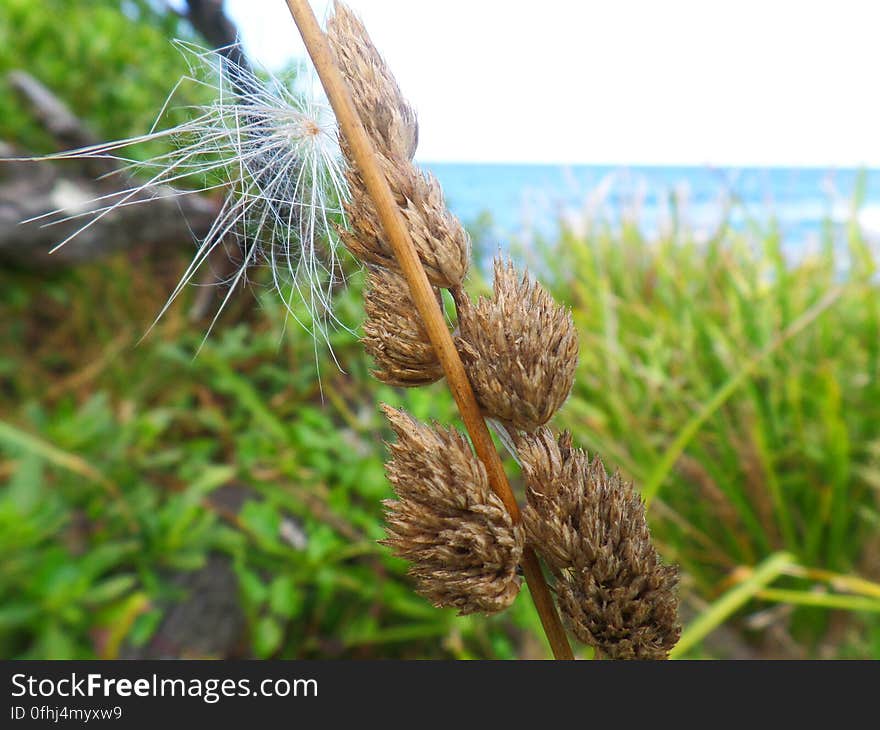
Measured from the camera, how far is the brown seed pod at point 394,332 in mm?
406

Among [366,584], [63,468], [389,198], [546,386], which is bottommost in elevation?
[366,584]

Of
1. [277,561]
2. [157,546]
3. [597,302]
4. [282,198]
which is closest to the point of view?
[282,198]

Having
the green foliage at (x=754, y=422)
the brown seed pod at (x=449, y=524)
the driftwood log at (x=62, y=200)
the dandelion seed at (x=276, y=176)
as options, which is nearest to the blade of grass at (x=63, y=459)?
the driftwood log at (x=62, y=200)

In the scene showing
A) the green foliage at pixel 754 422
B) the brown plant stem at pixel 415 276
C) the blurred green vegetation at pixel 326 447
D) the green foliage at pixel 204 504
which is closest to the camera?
the brown plant stem at pixel 415 276

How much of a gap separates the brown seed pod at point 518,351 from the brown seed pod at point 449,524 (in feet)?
0.12

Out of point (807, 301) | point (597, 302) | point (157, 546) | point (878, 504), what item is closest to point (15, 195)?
point (157, 546)

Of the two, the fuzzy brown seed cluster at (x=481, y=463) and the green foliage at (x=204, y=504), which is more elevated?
the fuzzy brown seed cluster at (x=481, y=463)

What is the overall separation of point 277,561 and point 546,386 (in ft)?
5.52

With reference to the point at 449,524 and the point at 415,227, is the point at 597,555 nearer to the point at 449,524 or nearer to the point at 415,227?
the point at 449,524

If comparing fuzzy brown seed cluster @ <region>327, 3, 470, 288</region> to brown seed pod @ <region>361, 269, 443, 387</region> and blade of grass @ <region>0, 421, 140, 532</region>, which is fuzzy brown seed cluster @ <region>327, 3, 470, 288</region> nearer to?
brown seed pod @ <region>361, 269, 443, 387</region>

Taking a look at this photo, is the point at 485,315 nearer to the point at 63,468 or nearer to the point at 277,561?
the point at 277,561

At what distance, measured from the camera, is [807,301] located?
8.58ft

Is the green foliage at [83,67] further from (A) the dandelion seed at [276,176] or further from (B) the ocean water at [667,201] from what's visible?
(A) the dandelion seed at [276,176]

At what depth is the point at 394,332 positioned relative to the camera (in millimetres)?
409
